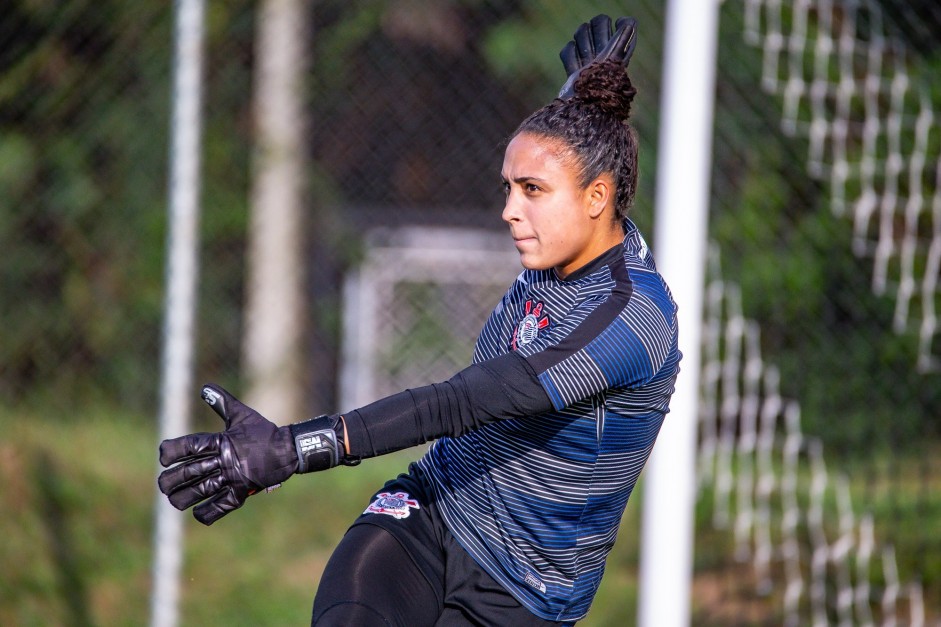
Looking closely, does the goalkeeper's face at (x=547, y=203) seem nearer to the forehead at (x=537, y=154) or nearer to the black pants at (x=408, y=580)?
the forehead at (x=537, y=154)

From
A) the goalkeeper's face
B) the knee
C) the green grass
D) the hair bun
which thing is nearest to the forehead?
the goalkeeper's face

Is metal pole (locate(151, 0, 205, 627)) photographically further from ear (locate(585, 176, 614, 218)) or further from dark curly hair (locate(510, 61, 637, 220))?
ear (locate(585, 176, 614, 218))

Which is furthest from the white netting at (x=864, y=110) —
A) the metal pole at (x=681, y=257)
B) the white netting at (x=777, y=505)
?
the metal pole at (x=681, y=257)

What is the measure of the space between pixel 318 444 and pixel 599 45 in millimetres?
1527

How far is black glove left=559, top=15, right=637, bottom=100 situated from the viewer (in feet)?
10.2

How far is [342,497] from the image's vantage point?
7047 mm

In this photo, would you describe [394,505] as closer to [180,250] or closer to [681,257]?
[681,257]

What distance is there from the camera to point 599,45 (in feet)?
10.5

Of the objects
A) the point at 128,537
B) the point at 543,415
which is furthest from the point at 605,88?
the point at 128,537

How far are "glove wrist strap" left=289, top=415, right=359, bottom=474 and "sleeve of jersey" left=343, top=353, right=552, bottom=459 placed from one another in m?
0.03

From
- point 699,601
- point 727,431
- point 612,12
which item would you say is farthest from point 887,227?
point 699,601

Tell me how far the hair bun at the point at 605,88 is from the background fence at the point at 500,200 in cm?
297

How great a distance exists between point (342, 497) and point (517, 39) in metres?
3.13

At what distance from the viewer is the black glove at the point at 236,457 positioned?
2.29 meters
